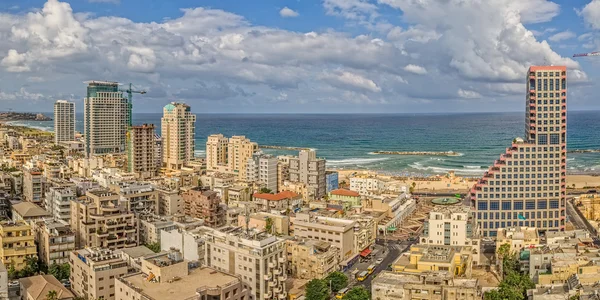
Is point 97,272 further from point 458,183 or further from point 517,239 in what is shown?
point 458,183

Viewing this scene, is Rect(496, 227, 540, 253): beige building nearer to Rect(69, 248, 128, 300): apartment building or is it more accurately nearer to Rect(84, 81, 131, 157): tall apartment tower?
Rect(69, 248, 128, 300): apartment building

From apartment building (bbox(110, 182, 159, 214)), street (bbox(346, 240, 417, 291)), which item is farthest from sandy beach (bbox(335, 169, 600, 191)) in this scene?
apartment building (bbox(110, 182, 159, 214))

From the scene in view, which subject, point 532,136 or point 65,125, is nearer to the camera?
point 532,136

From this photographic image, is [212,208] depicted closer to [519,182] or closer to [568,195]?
[519,182]

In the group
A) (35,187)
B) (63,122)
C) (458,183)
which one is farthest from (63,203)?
(63,122)

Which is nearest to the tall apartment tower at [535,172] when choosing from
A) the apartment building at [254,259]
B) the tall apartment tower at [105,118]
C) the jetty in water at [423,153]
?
the apartment building at [254,259]

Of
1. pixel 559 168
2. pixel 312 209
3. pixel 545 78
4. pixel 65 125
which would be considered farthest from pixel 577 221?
pixel 65 125
